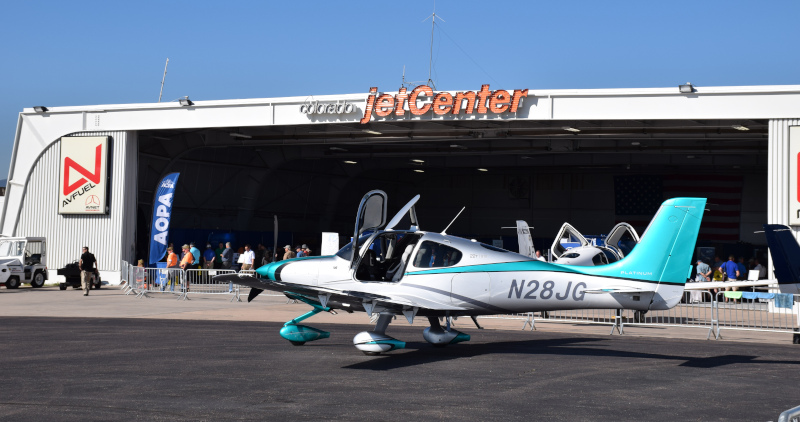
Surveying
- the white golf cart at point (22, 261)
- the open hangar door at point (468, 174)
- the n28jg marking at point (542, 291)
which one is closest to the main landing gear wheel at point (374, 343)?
the n28jg marking at point (542, 291)

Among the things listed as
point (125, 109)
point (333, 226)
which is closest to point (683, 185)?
point (333, 226)

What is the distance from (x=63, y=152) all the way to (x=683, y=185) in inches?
1306

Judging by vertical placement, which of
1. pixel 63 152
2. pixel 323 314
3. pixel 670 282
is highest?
pixel 63 152

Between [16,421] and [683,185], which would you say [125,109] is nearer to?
[16,421]

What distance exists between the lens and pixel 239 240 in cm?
4331

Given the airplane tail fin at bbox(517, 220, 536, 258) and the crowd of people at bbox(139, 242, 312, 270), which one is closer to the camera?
the airplane tail fin at bbox(517, 220, 536, 258)

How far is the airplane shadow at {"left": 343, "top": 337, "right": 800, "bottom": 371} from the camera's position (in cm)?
1181

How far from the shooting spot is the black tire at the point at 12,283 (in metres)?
29.2

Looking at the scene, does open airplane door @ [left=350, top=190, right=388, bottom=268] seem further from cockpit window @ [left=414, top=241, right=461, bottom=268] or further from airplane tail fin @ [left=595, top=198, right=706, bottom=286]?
airplane tail fin @ [left=595, top=198, right=706, bottom=286]

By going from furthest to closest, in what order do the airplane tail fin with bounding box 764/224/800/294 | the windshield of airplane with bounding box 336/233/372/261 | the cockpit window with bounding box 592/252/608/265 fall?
the cockpit window with bounding box 592/252/608/265
the airplane tail fin with bounding box 764/224/800/294
the windshield of airplane with bounding box 336/233/372/261

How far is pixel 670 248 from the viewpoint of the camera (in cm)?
1148

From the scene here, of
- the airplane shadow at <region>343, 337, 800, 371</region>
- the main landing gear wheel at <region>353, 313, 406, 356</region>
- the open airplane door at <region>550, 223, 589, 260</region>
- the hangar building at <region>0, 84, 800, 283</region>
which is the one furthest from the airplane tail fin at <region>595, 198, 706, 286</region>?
the hangar building at <region>0, 84, 800, 283</region>

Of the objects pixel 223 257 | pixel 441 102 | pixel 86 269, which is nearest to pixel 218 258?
pixel 223 257

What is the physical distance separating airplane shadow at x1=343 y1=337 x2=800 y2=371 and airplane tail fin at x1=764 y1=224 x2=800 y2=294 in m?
3.45
